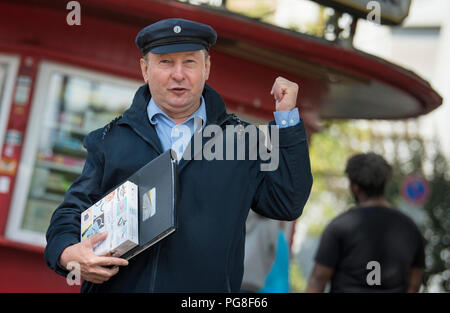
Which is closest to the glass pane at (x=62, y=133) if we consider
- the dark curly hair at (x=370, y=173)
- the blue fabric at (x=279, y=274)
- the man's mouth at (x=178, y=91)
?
the blue fabric at (x=279, y=274)

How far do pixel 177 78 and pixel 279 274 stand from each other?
9.26 feet

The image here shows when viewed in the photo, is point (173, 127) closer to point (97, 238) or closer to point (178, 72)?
point (178, 72)

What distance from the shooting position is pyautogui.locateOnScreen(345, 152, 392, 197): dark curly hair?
4273 mm

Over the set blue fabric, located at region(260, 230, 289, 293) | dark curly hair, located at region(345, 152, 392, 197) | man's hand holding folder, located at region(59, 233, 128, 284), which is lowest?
man's hand holding folder, located at region(59, 233, 128, 284)

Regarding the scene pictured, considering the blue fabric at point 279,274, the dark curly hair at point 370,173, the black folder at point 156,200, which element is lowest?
the black folder at point 156,200

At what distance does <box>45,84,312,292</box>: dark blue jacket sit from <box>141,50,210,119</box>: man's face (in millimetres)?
99

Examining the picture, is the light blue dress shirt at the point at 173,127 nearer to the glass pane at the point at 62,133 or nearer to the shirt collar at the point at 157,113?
the shirt collar at the point at 157,113

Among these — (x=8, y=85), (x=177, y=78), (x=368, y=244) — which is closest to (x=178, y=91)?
(x=177, y=78)

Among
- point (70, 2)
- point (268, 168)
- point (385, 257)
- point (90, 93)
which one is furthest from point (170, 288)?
point (90, 93)

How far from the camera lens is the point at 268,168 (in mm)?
2338

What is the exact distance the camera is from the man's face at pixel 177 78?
7.63 ft

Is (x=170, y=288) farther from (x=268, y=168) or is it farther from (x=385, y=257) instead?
(x=385, y=257)

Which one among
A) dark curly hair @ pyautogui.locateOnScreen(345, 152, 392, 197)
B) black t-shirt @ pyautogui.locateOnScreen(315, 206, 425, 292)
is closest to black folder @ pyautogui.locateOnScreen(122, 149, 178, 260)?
black t-shirt @ pyautogui.locateOnScreen(315, 206, 425, 292)

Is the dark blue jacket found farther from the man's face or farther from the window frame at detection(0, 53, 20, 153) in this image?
the window frame at detection(0, 53, 20, 153)
